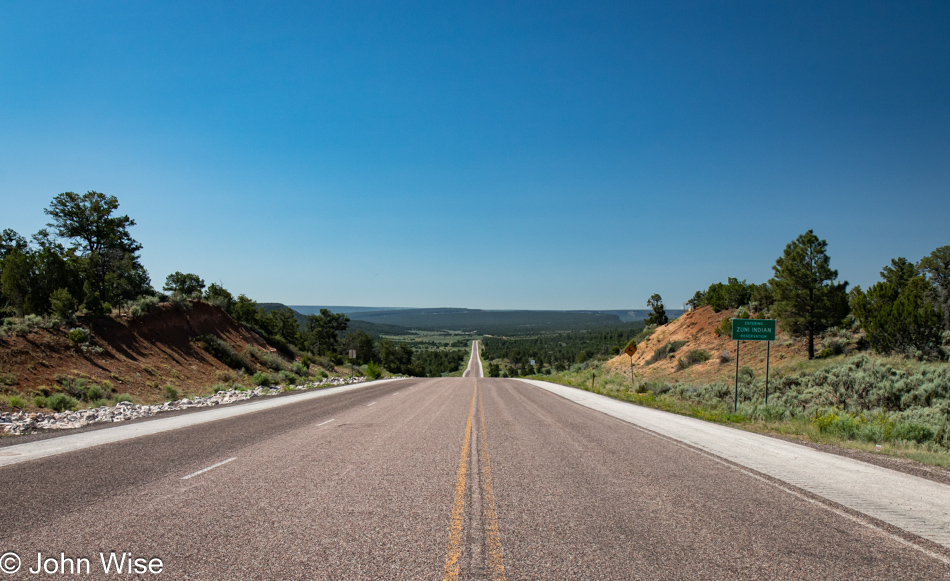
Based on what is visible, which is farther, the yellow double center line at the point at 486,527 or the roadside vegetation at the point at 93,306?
the roadside vegetation at the point at 93,306

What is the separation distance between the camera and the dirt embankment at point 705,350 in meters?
39.6

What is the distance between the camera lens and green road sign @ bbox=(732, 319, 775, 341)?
19.0 metres

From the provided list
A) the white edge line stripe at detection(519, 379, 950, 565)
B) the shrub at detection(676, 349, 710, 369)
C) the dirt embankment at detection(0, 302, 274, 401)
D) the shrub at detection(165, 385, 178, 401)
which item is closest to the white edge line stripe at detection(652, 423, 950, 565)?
the white edge line stripe at detection(519, 379, 950, 565)

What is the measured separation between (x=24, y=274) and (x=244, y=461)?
2919 centimetres

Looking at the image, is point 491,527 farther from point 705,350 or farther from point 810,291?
point 705,350

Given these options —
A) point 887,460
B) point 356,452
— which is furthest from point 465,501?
point 887,460

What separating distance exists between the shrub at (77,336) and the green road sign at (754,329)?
31053 mm

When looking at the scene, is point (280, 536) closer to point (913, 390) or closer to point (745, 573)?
point (745, 573)

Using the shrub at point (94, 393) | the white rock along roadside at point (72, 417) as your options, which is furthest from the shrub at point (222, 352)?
the white rock along roadside at point (72, 417)

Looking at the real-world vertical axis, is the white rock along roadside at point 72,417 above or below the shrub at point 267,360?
above

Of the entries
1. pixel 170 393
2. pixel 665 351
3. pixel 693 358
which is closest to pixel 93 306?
pixel 170 393

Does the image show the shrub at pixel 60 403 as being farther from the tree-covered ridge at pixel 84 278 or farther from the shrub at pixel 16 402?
the tree-covered ridge at pixel 84 278

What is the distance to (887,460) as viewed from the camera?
30.3 feet

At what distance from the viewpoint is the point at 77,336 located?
2519 cm
